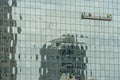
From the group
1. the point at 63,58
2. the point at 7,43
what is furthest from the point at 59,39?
the point at 7,43

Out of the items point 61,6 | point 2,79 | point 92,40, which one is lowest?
point 2,79

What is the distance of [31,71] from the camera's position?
63.6 metres

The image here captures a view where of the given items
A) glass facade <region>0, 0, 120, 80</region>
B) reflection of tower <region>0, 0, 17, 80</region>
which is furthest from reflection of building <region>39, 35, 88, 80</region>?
reflection of tower <region>0, 0, 17, 80</region>

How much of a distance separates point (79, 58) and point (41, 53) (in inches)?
239

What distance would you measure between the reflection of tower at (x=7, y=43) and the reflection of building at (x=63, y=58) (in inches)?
171

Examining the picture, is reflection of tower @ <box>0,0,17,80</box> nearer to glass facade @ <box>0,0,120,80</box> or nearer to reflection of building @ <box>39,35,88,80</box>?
glass facade @ <box>0,0,120,80</box>

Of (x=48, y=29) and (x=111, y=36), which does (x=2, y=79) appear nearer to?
(x=48, y=29)

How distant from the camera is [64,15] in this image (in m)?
66.9

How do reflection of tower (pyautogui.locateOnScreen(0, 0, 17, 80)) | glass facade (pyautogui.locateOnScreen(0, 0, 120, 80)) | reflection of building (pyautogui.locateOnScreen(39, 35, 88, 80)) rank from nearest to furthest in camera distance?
reflection of tower (pyautogui.locateOnScreen(0, 0, 17, 80))
glass facade (pyautogui.locateOnScreen(0, 0, 120, 80))
reflection of building (pyautogui.locateOnScreen(39, 35, 88, 80))

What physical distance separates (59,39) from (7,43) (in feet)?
26.3

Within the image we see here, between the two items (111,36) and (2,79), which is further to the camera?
(111,36)

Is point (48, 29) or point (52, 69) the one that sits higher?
point (48, 29)

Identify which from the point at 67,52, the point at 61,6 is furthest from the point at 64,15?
the point at 67,52

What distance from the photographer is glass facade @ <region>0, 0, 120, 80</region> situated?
6300 cm
